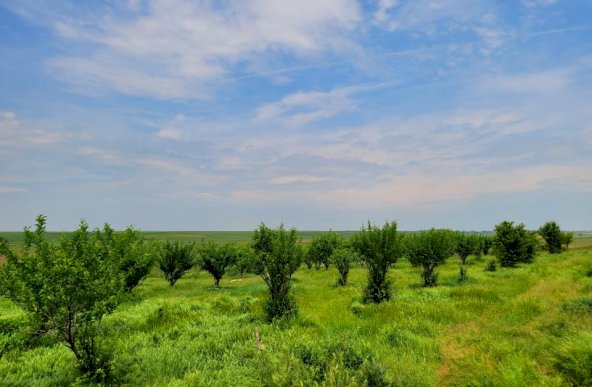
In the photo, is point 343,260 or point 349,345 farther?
point 343,260

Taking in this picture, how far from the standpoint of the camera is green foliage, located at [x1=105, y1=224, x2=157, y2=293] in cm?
1237

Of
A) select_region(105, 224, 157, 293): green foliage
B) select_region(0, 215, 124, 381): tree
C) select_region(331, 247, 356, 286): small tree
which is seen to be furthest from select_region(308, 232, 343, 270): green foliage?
select_region(0, 215, 124, 381): tree

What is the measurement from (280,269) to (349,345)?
8.26 m

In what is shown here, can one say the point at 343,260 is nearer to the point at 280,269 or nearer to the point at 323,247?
the point at 280,269

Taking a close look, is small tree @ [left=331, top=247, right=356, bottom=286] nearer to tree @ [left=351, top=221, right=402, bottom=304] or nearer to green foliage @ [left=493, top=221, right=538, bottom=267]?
tree @ [left=351, top=221, right=402, bottom=304]

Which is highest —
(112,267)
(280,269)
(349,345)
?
(112,267)

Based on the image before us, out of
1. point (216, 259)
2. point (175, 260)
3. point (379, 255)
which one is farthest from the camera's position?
point (216, 259)

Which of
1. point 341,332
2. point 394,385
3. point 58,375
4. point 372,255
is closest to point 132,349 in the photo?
point 58,375

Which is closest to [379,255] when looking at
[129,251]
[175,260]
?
[129,251]

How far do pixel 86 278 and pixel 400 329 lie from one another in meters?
11.6

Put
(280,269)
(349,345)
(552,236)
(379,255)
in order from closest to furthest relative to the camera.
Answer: (349,345)
(280,269)
(379,255)
(552,236)

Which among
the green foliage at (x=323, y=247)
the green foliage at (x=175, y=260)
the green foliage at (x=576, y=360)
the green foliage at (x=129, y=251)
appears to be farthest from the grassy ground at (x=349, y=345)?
the green foliage at (x=323, y=247)

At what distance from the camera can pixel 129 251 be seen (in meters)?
13.3

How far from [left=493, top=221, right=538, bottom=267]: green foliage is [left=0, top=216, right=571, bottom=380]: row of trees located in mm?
19762
